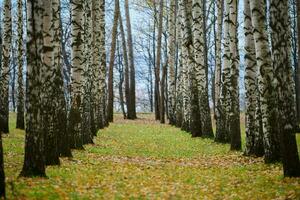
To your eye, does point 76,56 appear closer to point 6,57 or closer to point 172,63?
point 6,57

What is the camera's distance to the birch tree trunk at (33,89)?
9.17 metres

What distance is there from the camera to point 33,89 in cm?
921

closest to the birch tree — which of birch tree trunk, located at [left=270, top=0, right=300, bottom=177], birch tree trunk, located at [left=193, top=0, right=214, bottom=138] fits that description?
birch tree trunk, located at [left=193, top=0, right=214, bottom=138]

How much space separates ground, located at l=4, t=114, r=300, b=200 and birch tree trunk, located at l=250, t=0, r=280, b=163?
21.8 inches

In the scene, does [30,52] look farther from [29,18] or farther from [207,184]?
[207,184]

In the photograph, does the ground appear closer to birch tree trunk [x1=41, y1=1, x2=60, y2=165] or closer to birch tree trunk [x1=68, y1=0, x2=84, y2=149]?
birch tree trunk [x1=41, y1=1, x2=60, y2=165]

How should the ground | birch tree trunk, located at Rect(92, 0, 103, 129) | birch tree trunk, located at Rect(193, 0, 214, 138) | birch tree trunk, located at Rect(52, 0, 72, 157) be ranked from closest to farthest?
the ground → birch tree trunk, located at Rect(52, 0, 72, 157) → birch tree trunk, located at Rect(193, 0, 214, 138) → birch tree trunk, located at Rect(92, 0, 103, 129)

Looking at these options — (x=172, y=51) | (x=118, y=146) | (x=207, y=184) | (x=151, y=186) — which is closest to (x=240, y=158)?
(x=207, y=184)

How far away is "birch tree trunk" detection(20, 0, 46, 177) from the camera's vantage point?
30.1ft

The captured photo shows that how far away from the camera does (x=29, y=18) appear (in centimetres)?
931

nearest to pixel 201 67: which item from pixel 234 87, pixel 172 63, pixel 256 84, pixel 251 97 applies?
pixel 234 87

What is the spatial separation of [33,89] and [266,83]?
6269mm

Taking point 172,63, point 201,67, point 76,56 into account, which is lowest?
point 76,56

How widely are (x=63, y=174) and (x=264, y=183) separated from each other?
181 inches
